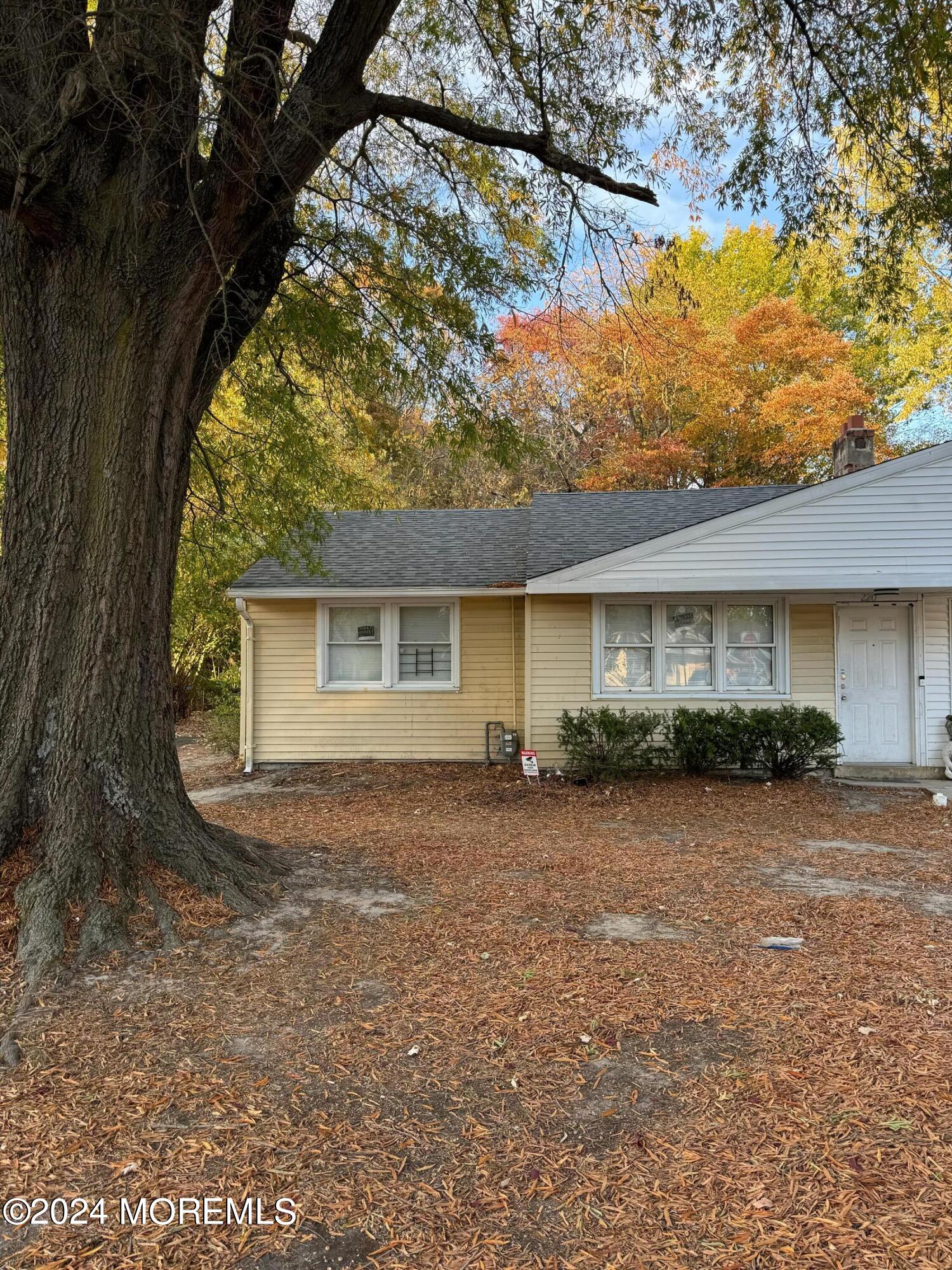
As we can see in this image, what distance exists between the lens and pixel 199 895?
168 inches

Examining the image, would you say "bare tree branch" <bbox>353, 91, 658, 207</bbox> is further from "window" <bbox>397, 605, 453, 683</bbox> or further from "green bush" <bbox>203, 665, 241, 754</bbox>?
"green bush" <bbox>203, 665, 241, 754</bbox>

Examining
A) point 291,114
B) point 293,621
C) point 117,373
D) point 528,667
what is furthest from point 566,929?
point 293,621

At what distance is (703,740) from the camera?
980 centimetres

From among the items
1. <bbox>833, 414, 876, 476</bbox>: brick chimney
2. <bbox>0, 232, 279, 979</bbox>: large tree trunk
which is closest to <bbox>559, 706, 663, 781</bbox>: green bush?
<bbox>833, 414, 876, 476</bbox>: brick chimney

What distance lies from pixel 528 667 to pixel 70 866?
724 centimetres

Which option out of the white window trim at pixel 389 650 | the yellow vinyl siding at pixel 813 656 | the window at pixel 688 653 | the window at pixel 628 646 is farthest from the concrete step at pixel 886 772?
the white window trim at pixel 389 650

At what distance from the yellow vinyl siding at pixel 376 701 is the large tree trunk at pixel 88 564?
7.03 meters

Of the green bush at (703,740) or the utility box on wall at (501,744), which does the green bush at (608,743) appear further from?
the utility box on wall at (501,744)

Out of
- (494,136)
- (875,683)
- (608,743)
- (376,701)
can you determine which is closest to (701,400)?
(875,683)

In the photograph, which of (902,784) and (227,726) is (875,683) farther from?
(227,726)

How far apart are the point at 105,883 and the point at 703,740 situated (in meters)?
7.55

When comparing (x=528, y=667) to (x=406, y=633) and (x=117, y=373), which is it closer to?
(x=406, y=633)

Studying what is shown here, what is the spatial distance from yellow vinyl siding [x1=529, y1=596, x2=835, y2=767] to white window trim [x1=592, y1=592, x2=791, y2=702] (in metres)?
0.08

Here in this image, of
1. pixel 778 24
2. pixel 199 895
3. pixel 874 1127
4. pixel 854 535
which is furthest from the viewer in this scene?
pixel 854 535
